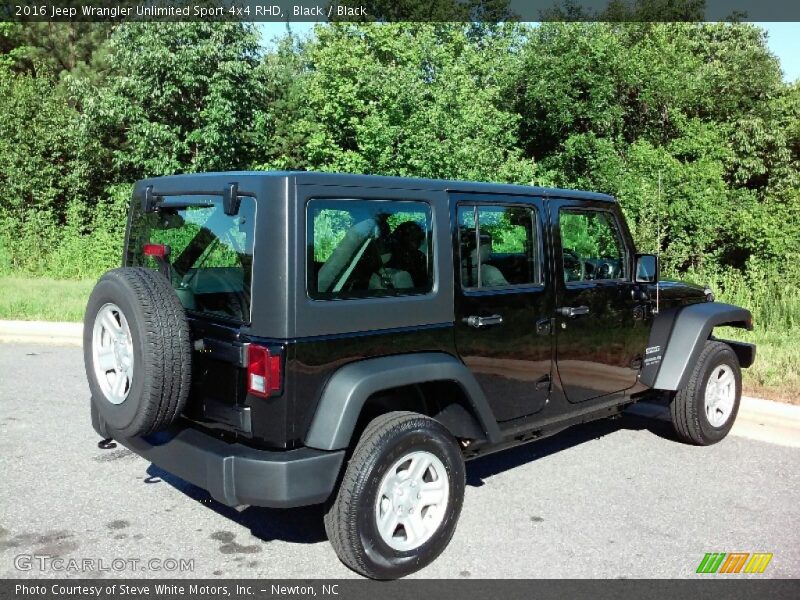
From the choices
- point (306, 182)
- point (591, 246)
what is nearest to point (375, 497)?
point (306, 182)

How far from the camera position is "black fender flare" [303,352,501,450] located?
10.6 feet

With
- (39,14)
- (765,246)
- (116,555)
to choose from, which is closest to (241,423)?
(116,555)

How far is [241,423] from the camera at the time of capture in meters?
3.33

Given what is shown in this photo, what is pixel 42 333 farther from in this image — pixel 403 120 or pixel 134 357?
pixel 403 120

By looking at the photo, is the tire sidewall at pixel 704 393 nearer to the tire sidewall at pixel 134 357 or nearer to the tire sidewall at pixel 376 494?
the tire sidewall at pixel 376 494

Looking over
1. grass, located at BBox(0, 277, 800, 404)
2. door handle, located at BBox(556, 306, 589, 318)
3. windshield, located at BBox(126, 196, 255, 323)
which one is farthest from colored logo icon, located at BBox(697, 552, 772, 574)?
grass, located at BBox(0, 277, 800, 404)

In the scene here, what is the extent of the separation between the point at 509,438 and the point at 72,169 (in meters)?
23.2

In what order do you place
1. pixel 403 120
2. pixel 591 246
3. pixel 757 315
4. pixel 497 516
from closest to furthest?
pixel 497 516, pixel 591 246, pixel 757 315, pixel 403 120

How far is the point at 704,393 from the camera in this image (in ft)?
17.7

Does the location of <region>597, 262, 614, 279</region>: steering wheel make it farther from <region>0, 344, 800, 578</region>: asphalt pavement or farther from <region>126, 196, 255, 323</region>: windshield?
<region>126, 196, 255, 323</region>: windshield

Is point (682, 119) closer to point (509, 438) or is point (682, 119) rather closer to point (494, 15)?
point (494, 15)

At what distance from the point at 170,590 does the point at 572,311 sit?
2.66 meters

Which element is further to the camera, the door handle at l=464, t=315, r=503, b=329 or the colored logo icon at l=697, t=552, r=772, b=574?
the door handle at l=464, t=315, r=503, b=329

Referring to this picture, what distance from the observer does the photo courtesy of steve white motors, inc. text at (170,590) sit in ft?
10.9
